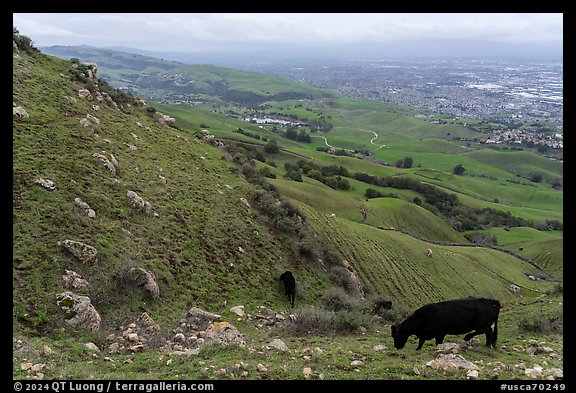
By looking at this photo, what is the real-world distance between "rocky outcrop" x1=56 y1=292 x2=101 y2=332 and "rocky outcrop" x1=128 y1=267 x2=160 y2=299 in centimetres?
272

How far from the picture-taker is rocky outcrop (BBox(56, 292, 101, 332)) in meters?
13.4

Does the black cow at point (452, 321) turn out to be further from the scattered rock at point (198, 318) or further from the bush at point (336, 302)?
the scattered rock at point (198, 318)

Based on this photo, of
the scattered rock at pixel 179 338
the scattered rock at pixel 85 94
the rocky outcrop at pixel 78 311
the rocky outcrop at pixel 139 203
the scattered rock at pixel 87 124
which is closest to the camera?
the rocky outcrop at pixel 78 311

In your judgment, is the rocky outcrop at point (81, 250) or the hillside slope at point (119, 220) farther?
the rocky outcrop at point (81, 250)

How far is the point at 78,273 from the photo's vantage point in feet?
51.4

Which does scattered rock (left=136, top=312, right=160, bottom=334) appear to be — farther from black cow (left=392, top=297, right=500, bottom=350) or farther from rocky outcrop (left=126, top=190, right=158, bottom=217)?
black cow (left=392, top=297, right=500, bottom=350)

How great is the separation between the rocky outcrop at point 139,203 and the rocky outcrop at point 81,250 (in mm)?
5876

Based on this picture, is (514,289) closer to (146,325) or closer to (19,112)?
(146,325)

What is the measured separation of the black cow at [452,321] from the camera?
13.3m

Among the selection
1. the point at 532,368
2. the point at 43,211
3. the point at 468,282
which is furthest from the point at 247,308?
the point at 468,282

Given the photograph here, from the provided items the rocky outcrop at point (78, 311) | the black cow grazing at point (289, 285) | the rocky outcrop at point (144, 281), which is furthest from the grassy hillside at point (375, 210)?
the rocky outcrop at point (78, 311)

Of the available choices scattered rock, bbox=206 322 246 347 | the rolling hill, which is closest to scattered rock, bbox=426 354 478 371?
the rolling hill
